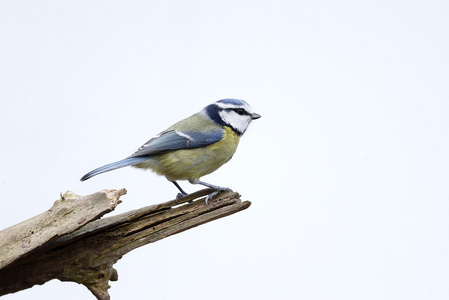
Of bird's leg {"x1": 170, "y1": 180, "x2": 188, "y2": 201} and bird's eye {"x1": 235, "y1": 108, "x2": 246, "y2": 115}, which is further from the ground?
bird's eye {"x1": 235, "y1": 108, "x2": 246, "y2": 115}

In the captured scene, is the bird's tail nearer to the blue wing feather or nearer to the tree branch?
the blue wing feather

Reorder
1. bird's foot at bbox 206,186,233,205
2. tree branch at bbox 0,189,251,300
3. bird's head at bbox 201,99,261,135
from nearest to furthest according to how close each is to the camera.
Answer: tree branch at bbox 0,189,251,300 → bird's foot at bbox 206,186,233,205 → bird's head at bbox 201,99,261,135

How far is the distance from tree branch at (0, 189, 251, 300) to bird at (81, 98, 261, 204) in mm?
202

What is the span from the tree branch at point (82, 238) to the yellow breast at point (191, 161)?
0.20 m

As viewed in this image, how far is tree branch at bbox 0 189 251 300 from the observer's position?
2205 mm

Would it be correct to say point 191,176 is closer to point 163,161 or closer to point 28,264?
point 163,161

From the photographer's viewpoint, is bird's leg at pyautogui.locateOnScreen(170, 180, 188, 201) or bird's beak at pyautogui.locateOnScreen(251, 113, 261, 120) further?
bird's beak at pyautogui.locateOnScreen(251, 113, 261, 120)

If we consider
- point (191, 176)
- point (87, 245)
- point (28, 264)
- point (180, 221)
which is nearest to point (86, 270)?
point (87, 245)

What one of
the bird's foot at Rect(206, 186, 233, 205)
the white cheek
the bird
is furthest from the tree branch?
the white cheek

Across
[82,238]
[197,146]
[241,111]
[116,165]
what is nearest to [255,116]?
[241,111]

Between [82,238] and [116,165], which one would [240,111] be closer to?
[116,165]

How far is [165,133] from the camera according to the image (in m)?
2.68

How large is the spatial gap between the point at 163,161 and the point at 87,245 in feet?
1.76

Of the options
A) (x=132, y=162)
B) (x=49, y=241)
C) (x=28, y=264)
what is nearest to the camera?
(x=49, y=241)
